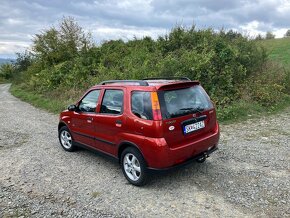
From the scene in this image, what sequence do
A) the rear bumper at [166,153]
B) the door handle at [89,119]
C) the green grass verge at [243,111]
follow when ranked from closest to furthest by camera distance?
1. the rear bumper at [166,153]
2. the door handle at [89,119]
3. the green grass verge at [243,111]

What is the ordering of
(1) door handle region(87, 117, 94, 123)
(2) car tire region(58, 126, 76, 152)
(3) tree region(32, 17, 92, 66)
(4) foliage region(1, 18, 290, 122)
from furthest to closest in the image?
(3) tree region(32, 17, 92, 66) < (4) foliage region(1, 18, 290, 122) < (2) car tire region(58, 126, 76, 152) < (1) door handle region(87, 117, 94, 123)

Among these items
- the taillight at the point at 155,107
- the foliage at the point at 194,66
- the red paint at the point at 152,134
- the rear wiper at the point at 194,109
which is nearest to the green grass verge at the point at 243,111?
the foliage at the point at 194,66

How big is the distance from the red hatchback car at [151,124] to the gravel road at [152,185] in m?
0.42

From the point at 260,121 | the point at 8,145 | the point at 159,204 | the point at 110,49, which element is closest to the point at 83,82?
the point at 110,49

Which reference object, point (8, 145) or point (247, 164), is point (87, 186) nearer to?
point (247, 164)

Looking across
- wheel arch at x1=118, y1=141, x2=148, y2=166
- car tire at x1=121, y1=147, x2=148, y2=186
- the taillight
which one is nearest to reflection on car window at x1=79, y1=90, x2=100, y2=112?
wheel arch at x1=118, y1=141, x2=148, y2=166

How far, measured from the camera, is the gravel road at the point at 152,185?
3945 mm

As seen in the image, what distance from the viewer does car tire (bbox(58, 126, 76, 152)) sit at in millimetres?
6559

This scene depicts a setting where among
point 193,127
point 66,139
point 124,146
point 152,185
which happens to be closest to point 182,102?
point 193,127

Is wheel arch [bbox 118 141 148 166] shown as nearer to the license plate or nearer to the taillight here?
the taillight

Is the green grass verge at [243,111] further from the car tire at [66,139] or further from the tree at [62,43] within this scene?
the tree at [62,43]

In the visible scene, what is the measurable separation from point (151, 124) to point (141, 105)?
1.38 ft

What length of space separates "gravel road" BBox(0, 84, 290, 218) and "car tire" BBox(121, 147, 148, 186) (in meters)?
0.14

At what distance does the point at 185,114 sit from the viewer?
447 cm
